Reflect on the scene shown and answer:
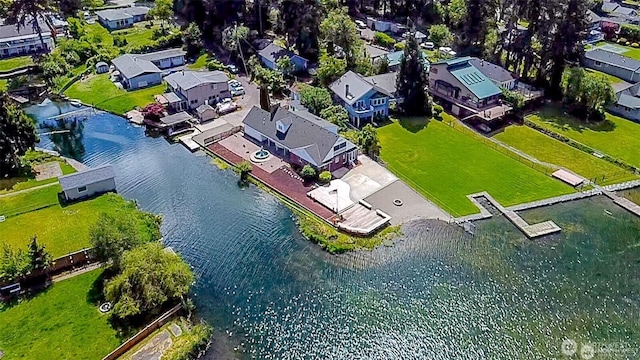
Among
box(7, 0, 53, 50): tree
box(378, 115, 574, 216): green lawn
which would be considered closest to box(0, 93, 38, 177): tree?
box(7, 0, 53, 50): tree

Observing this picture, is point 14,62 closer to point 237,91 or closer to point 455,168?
point 237,91

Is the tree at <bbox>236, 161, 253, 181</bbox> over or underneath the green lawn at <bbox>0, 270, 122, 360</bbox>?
over

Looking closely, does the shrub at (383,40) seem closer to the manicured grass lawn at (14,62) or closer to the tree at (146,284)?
the manicured grass lawn at (14,62)

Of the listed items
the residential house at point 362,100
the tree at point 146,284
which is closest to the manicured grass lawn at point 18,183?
the tree at point 146,284

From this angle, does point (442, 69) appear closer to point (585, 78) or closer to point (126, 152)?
point (585, 78)

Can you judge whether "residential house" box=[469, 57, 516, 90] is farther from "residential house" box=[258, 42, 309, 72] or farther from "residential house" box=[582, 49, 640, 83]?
"residential house" box=[258, 42, 309, 72]

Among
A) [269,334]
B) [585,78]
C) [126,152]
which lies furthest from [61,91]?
[585,78]
